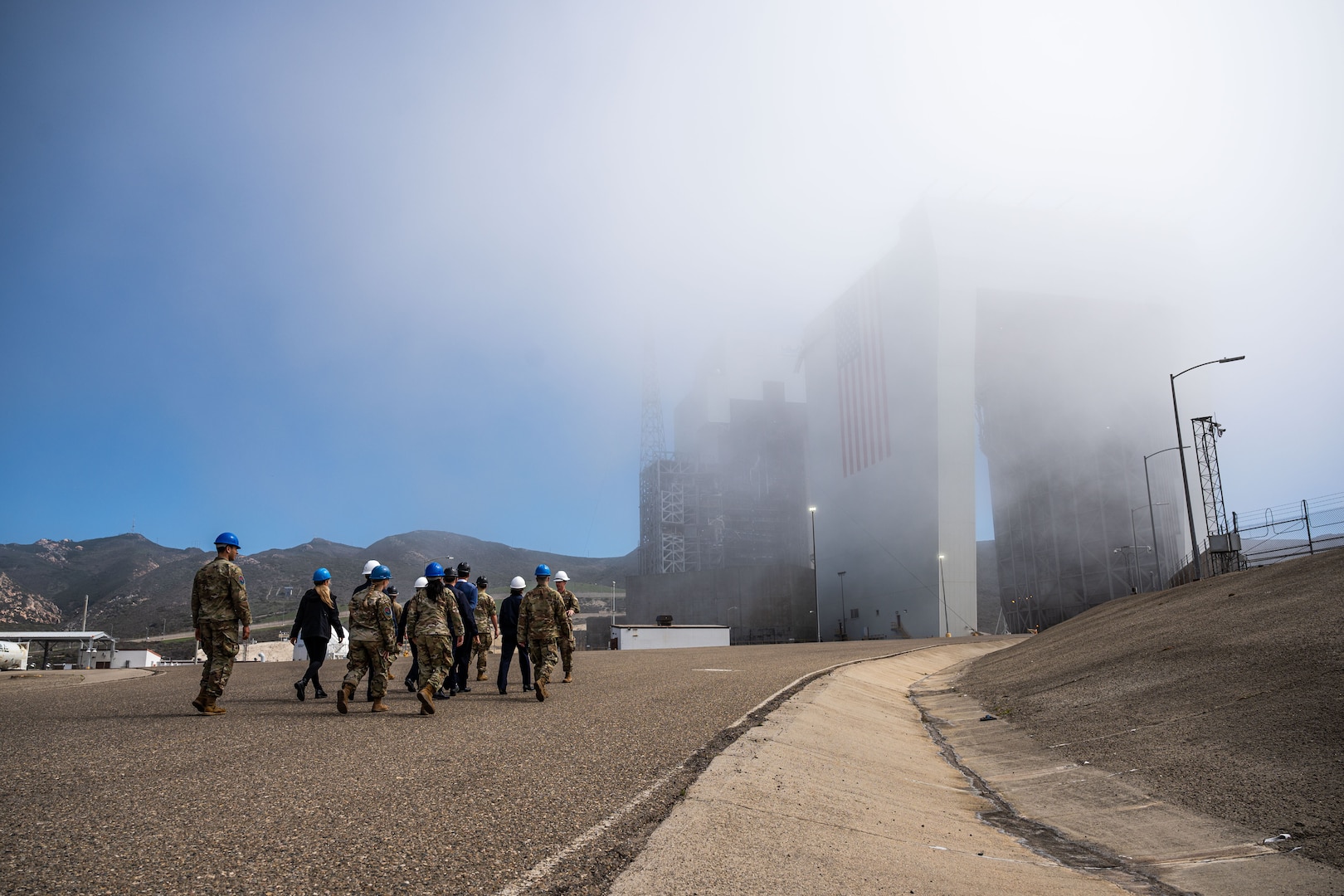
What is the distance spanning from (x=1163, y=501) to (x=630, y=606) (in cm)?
4536

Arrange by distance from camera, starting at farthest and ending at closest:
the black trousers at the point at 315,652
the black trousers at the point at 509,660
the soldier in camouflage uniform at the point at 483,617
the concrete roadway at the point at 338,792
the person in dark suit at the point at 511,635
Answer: the soldier in camouflage uniform at the point at 483,617, the black trousers at the point at 315,652, the person in dark suit at the point at 511,635, the black trousers at the point at 509,660, the concrete roadway at the point at 338,792

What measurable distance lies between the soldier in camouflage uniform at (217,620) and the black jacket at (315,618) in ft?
9.21

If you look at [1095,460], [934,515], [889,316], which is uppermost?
[889,316]

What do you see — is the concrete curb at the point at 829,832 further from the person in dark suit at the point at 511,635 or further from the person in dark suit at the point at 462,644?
the person in dark suit at the point at 462,644

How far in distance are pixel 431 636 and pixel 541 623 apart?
6.95ft

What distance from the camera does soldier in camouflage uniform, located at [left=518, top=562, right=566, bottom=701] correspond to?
12.1 metres

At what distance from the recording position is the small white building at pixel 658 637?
4319 centimetres

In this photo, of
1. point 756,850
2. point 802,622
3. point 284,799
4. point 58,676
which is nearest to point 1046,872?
point 756,850

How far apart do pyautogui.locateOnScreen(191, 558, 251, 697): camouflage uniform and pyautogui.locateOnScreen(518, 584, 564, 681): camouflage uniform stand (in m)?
3.89

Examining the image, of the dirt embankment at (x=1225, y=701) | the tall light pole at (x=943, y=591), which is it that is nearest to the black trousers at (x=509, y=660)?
the dirt embankment at (x=1225, y=701)

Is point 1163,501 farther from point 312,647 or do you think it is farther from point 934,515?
point 312,647

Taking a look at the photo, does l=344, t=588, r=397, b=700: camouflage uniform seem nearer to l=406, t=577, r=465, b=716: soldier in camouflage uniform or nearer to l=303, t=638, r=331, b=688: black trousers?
l=406, t=577, r=465, b=716: soldier in camouflage uniform

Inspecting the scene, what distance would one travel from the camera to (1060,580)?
211ft

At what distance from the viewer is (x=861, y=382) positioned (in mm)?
73125
